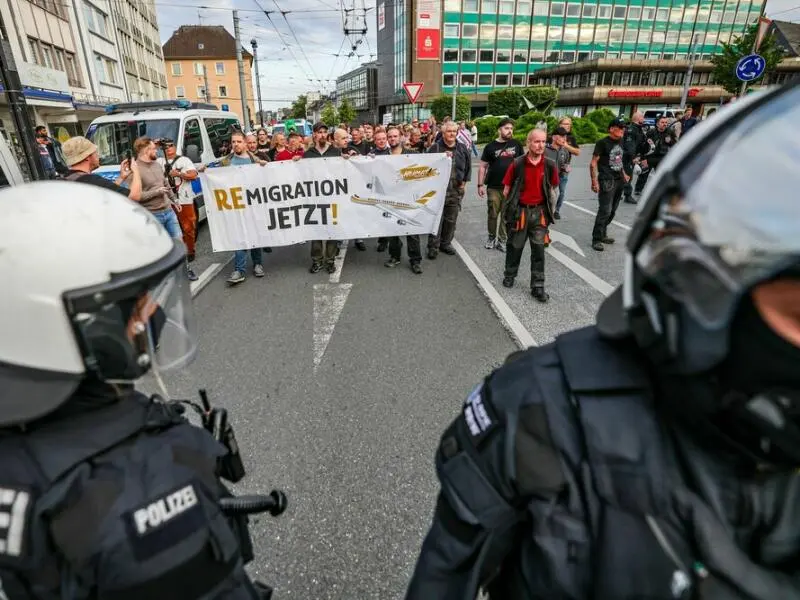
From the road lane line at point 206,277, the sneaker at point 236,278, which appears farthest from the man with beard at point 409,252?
the road lane line at point 206,277

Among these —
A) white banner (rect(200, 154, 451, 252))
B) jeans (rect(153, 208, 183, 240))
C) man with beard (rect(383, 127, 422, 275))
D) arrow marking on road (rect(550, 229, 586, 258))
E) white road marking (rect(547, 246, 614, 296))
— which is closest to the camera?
white road marking (rect(547, 246, 614, 296))

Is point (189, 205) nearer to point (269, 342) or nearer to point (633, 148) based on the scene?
point (269, 342)

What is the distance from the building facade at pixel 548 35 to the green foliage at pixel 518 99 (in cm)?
1775

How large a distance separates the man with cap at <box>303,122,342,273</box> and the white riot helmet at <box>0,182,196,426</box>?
5.43 meters

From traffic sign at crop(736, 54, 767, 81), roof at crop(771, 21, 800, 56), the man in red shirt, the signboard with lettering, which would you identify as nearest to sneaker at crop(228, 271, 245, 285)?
the man in red shirt

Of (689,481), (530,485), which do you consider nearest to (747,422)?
(689,481)

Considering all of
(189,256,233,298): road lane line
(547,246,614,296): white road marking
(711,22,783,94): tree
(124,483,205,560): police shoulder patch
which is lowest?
(189,256,233,298): road lane line

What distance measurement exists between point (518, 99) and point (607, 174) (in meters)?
43.7

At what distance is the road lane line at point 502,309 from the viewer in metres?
4.42

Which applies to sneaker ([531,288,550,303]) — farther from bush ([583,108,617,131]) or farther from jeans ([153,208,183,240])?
bush ([583,108,617,131])

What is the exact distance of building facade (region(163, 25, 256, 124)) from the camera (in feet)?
232

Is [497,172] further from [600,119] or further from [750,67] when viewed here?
[600,119]

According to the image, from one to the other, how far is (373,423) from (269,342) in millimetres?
1697

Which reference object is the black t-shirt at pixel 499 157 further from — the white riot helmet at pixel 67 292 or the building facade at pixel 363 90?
the building facade at pixel 363 90
